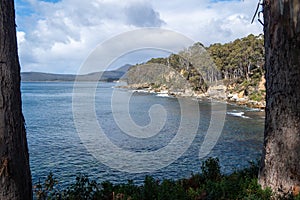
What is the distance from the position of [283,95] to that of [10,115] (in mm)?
3718

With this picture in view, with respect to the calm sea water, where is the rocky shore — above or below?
above

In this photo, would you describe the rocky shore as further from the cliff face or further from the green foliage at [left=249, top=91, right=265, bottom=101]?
the green foliage at [left=249, top=91, right=265, bottom=101]

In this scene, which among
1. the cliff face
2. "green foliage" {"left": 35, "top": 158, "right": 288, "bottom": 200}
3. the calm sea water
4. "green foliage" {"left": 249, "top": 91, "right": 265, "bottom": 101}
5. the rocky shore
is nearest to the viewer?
"green foliage" {"left": 35, "top": 158, "right": 288, "bottom": 200}

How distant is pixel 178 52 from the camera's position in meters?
85.2

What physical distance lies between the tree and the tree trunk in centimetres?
361

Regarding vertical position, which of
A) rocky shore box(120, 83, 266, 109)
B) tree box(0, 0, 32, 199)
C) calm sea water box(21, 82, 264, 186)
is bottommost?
calm sea water box(21, 82, 264, 186)

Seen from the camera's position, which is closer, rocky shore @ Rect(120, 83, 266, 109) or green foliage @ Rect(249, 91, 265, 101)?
rocky shore @ Rect(120, 83, 266, 109)

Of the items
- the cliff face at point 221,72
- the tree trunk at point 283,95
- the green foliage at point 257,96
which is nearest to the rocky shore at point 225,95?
the cliff face at point 221,72

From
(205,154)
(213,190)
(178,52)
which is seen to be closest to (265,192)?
(213,190)

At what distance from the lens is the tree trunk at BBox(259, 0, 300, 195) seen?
4.24 meters

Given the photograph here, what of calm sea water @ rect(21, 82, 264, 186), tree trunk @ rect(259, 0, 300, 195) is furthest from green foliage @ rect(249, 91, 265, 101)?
→ tree trunk @ rect(259, 0, 300, 195)

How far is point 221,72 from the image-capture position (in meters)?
68.0

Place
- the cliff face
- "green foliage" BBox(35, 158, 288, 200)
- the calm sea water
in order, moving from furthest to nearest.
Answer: the cliff face < the calm sea water < "green foliage" BBox(35, 158, 288, 200)

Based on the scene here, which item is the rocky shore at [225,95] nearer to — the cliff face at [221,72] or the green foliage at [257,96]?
the cliff face at [221,72]
